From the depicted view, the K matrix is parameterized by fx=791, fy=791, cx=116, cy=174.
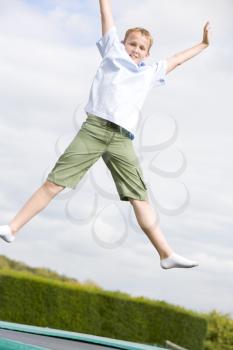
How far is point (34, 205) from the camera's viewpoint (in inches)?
208

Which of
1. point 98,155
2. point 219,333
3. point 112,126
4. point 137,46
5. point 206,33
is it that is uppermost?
point 206,33

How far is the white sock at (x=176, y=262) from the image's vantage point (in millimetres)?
5375

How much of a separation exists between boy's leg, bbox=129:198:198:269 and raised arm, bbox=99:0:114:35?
1.19m

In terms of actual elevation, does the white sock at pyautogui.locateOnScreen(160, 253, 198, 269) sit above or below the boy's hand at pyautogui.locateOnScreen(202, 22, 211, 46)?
below

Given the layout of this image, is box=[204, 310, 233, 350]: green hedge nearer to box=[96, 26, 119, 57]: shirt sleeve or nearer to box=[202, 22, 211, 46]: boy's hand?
box=[202, 22, 211, 46]: boy's hand

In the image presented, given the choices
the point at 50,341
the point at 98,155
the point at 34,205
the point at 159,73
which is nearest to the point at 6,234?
the point at 34,205

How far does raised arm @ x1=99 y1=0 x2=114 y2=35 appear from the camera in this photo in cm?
533

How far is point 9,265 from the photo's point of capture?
15.9 meters

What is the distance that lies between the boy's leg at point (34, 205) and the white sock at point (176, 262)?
2.90 ft

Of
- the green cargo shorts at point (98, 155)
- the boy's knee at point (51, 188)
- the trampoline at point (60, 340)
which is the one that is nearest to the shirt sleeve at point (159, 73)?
the green cargo shorts at point (98, 155)

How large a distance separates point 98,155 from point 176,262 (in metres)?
0.90

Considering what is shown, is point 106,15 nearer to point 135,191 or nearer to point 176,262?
point 135,191

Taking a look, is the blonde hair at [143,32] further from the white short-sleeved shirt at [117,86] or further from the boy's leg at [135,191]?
the boy's leg at [135,191]

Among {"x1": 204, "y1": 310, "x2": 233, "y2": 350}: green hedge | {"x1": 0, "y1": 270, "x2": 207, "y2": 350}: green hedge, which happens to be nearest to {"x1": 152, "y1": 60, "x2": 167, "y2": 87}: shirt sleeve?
{"x1": 0, "y1": 270, "x2": 207, "y2": 350}: green hedge
